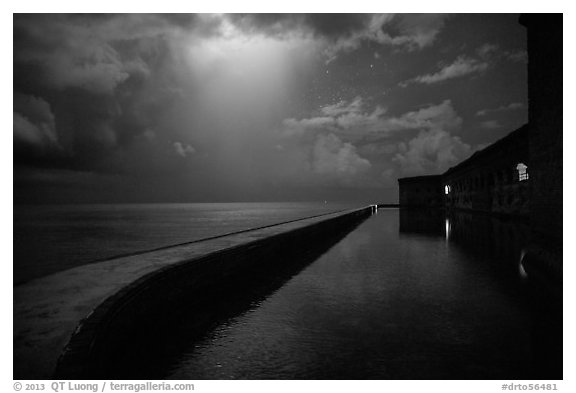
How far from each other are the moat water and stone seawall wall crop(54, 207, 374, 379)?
0.28 meters

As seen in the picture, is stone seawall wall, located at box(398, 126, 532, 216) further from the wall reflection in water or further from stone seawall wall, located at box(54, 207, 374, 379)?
stone seawall wall, located at box(54, 207, 374, 379)

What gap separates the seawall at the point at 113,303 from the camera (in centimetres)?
287

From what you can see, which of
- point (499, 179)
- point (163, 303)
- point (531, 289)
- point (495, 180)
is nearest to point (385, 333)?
point (163, 303)

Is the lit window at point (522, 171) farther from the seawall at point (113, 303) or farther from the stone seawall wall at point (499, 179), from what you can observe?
the seawall at point (113, 303)

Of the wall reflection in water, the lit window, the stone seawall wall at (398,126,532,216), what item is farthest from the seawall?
the lit window

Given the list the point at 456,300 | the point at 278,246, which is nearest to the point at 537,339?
the point at 456,300

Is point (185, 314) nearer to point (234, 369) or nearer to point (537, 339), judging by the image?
point (234, 369)

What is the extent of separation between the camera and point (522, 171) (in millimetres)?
19828

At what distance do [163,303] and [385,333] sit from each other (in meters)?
3.18

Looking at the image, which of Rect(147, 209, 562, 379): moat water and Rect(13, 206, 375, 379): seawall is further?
Rect(147, 209, 562, 379): moat water

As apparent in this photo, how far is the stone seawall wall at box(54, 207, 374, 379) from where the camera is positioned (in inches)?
121

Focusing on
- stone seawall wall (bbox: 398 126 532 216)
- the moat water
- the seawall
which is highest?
stone seawall wall (bbox: 398 126 532 216)

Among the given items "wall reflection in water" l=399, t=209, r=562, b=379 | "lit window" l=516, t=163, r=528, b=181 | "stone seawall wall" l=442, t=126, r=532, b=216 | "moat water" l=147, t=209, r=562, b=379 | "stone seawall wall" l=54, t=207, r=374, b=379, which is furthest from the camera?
"stone seawall wall" l=442, t=126, r=532, b=216

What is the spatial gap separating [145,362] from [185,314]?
1.61 m
